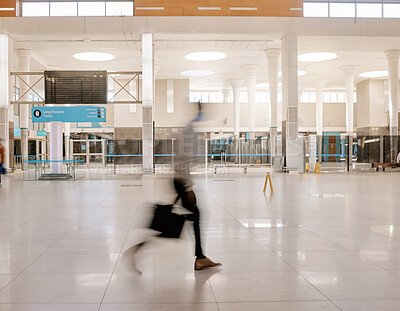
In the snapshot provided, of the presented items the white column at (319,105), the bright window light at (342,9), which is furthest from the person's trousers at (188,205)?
the white column at (319,105)

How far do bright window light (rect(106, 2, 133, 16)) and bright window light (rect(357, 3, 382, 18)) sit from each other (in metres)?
13.1

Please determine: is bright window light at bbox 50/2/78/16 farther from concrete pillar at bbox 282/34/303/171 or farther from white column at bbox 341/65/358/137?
white column at bbox 341/65/358/137

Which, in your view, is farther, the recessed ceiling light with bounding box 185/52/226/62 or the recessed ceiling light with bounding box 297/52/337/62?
the recessed ceiling light with bounding box 297/52/337/62

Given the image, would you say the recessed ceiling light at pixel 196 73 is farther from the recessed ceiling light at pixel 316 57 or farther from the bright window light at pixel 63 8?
the bright window light at pixel 63 8

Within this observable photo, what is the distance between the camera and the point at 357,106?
48.2 metres

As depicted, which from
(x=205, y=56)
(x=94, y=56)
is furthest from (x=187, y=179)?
(x=94, y=56)

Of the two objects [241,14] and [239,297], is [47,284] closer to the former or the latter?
[239,297]

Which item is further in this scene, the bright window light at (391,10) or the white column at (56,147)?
the bright window light at (391,10)

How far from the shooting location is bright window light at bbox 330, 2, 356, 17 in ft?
79.8

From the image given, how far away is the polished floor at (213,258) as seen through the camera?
369 cm

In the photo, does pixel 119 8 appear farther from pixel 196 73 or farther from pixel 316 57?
pixel 196 73

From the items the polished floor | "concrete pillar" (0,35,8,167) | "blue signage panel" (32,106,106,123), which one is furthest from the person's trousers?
"concrete pillar" (0,35,8,167)

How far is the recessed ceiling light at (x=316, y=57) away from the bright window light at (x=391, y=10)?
619 cm

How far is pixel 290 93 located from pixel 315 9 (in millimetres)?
5144
